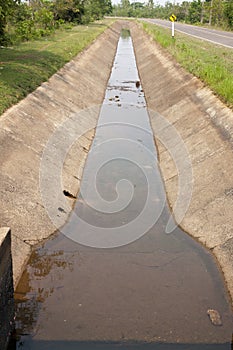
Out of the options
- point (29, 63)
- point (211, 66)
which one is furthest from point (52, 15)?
point (211, 66)

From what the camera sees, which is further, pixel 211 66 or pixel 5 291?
pixel 211 66

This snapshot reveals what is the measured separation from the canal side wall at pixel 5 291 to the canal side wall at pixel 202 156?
360 cm

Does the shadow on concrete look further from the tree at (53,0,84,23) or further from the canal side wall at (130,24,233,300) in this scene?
the tree at (53,0,84,23)

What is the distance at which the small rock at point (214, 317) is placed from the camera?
6938 mm

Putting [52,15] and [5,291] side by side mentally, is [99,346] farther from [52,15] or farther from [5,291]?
[52,15]

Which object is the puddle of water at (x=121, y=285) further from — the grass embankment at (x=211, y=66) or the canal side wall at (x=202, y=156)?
the grass embankment at (x=211, y=66)

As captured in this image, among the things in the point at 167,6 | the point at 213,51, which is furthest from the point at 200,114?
the point at 167,6

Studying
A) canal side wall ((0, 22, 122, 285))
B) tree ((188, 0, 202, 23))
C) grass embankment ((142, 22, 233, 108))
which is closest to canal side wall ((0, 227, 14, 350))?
canal side wall ((0, 22, 122, 285))

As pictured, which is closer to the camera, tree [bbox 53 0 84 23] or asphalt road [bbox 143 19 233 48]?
asphalt road [bbox 143 19 233 48]

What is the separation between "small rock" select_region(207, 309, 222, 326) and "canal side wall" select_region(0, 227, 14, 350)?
3.02 meters

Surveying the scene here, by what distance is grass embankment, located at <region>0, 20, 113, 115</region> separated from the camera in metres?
15.9

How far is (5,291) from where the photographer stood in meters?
6.23

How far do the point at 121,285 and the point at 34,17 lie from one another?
121 ft

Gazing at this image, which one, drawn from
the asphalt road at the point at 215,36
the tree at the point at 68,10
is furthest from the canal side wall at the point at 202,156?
the tree at the point at 68,10
